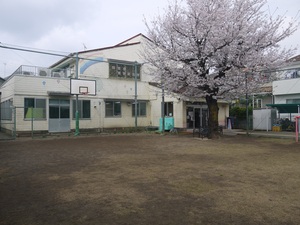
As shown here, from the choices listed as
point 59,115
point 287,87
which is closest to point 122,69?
point 59,115

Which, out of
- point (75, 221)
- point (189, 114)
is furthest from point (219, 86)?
point (75, 221)

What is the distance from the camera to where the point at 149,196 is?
5.09 m

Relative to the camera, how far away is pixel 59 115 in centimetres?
2053

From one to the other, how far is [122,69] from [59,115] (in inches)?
287

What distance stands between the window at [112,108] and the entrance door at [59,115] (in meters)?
3.55

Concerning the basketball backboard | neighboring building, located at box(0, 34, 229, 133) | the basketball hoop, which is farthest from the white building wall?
the basketball hoop

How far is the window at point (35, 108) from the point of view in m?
19.0

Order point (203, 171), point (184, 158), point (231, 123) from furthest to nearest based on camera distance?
point (231, 123), point (184, 158), point (203, 171)

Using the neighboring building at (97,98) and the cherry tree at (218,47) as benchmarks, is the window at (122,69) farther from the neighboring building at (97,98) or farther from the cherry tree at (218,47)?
the cherry tree at (218,47)

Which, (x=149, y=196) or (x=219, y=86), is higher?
(x=219, y=86)

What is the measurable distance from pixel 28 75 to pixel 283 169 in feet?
58.7

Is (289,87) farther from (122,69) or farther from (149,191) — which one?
(149,191)

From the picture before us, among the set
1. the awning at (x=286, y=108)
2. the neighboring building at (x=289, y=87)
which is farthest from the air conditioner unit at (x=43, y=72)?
the neighboring building at (x=289, y=87)

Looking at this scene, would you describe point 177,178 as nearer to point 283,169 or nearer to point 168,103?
point 283,169
